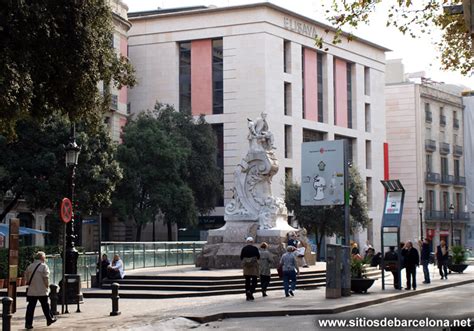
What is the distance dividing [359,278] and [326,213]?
30.6m

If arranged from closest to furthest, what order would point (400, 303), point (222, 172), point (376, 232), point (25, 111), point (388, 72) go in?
point (25, 111), point (400, 303), point (222, 172), point (376, 232), point (388, 72)

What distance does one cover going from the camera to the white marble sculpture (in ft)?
109

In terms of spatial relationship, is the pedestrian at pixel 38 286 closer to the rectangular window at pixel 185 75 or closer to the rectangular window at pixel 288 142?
the rectangular window at pixel 288 142

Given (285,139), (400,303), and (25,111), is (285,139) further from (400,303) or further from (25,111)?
(25,111)

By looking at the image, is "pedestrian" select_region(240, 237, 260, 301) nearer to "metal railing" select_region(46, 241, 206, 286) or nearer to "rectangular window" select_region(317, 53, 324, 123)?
"metal railing" select_region(46, 241, 206, 286)

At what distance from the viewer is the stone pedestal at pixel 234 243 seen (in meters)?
32.0

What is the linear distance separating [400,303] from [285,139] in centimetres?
4314

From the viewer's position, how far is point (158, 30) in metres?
66.4

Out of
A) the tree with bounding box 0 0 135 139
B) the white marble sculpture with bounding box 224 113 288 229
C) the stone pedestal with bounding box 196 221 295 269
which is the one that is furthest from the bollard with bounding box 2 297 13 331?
the white marble sculpture with bounding box 224 113 288 229

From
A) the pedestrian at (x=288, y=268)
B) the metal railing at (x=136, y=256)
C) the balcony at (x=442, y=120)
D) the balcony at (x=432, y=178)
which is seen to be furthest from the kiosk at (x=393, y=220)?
the balcony at (x=442, y=120)

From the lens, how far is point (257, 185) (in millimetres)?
33625

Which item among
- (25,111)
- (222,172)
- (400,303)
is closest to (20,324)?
(25,111)

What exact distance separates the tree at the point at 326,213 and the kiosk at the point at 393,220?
2832 centimetres

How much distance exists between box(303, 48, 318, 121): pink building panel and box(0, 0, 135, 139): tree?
4723 cm
